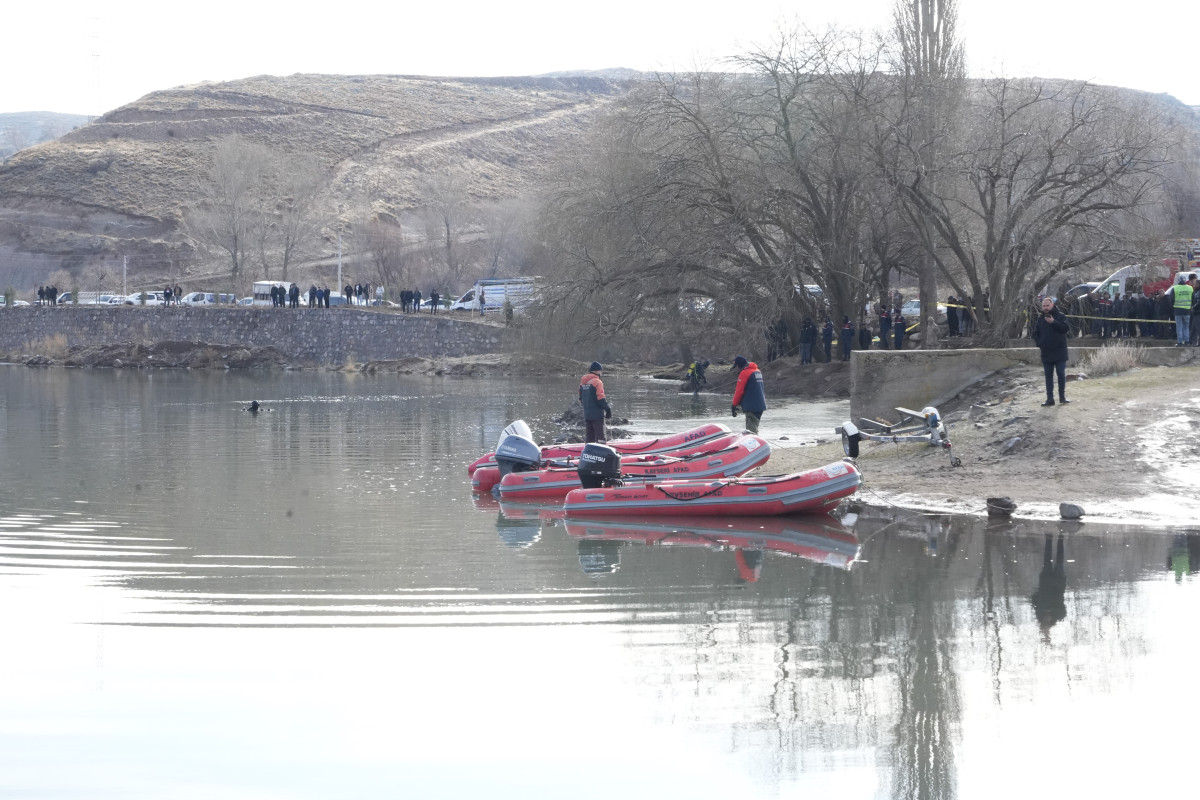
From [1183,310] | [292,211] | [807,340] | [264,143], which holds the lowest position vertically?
[807,340]

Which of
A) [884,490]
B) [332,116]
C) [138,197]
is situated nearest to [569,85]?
[332,116]

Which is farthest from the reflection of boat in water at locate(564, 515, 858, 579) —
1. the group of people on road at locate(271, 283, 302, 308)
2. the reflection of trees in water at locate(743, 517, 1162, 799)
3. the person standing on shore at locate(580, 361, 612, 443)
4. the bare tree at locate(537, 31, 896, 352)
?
the group of people on road at locate(271, 283, 302, 308)

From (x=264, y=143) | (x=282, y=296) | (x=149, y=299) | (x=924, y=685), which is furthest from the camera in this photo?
(x=264, y=143)

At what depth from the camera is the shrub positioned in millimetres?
21359

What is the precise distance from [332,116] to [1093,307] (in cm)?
10712

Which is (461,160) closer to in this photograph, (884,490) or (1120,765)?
(884,490)

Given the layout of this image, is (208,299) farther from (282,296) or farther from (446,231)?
(446,231)

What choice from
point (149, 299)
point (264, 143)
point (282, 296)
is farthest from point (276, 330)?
point (264, 143)

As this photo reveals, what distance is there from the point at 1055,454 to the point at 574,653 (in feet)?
30.9

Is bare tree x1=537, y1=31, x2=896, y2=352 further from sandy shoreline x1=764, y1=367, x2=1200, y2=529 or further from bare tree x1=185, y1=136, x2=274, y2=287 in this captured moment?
bare tree x1=185, y1=136, x2=274, y2=287

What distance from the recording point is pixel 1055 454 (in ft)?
55.3

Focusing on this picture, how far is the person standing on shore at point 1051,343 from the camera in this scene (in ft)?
58.0

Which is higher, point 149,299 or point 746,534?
point 149,299

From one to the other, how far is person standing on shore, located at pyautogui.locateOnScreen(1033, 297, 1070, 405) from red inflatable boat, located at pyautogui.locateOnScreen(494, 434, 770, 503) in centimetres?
410
